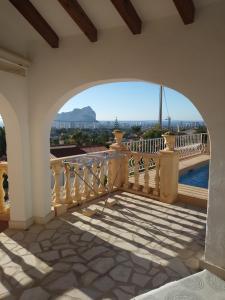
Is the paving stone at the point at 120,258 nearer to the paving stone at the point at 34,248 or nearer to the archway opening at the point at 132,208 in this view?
the archway opening at the point at 132,208

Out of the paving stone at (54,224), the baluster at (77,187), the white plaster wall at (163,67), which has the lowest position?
the paving stone at (54,224)

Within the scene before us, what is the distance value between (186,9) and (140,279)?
3.02 m

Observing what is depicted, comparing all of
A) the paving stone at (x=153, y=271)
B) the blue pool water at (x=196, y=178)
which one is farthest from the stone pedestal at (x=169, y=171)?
the blue pool water at (x=196, y=178)

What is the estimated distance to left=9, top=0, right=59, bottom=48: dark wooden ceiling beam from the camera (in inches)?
130

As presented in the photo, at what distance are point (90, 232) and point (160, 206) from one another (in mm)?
1705

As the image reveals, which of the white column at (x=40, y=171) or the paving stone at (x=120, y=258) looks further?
the white column at (x=40, y=171)

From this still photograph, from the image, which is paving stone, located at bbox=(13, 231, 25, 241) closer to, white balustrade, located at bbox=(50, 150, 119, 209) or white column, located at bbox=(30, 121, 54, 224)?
white column, located at bbox=(30, 121, 54, 224)

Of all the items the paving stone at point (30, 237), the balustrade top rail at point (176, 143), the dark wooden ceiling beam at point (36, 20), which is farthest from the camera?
the balustrade top rail at point (176, 143)

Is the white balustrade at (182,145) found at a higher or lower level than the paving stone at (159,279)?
higher

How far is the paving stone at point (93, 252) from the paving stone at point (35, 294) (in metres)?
0.75

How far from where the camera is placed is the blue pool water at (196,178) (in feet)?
27.3

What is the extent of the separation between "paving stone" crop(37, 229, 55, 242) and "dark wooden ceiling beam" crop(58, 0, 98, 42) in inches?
116

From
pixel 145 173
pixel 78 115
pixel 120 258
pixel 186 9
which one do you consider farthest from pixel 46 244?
pixel 78 115

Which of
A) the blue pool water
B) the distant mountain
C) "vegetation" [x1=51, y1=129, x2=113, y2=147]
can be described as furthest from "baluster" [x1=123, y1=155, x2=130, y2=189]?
the distant mountain
